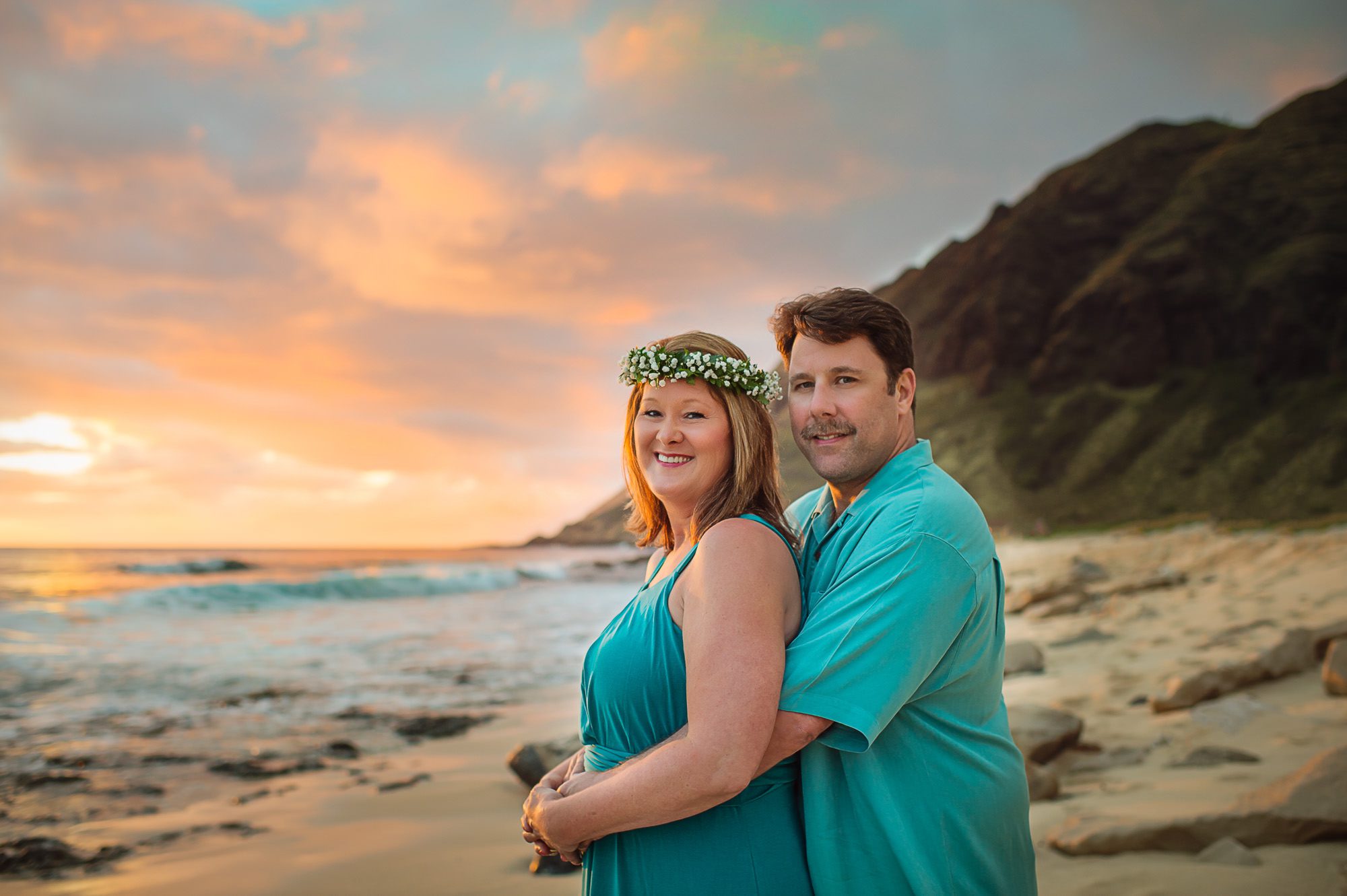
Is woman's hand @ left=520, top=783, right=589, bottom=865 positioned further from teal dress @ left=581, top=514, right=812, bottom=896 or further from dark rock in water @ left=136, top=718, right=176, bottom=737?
dark rock in water @ left=136, top=718, right=176, bottom=737

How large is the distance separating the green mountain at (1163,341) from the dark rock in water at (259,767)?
133 feet

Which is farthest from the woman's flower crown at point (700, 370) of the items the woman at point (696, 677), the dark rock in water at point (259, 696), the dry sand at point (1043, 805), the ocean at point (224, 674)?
the dark rock in water at point (259, 696)

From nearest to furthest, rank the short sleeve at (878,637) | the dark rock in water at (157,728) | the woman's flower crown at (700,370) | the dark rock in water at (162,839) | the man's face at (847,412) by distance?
1. the short sleeve at (878,637)
2. the woman's flower crown at (700,370)
3. the man's face at (847,412)
4. the dark rock in water at (162,839)
5. the dark rock in water at (157,728)

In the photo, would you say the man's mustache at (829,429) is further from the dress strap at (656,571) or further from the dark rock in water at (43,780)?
the dark rock in water at (43,780)

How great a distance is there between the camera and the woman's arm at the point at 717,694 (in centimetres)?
198

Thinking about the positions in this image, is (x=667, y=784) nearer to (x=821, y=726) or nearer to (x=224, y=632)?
(x=821, y=726)

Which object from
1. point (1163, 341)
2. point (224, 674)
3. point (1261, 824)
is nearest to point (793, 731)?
point (1261, 824)

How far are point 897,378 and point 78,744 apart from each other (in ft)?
28.6

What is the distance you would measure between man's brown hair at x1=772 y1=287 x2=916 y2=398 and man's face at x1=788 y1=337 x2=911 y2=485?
3 centimetres

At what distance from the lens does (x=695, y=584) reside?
2.17 meters

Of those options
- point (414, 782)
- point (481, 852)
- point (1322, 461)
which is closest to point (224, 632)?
point (414, 782)

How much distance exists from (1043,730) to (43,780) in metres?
7.64

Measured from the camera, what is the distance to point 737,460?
250 centimetres

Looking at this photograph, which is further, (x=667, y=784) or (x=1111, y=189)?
(x=1111, y=189)
